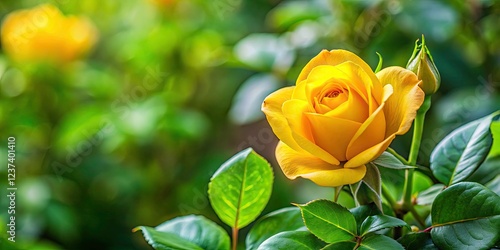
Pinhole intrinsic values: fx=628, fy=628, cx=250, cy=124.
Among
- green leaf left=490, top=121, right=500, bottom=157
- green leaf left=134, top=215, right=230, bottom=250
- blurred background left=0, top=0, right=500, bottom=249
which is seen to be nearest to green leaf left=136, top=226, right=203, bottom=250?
green leaf left=134, top=215, right=230, bottom=250

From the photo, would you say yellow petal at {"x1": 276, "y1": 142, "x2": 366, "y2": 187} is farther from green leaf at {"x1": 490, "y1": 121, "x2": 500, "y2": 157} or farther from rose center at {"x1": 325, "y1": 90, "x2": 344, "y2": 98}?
green leaf at {"x1": 490, "y1": 121, "x2": 500, "y2": 157}

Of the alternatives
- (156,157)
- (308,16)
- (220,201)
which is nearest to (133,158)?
(156,157)

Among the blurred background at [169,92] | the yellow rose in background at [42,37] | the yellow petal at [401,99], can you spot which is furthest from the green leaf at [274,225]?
the yellow rose in background at [42,37]

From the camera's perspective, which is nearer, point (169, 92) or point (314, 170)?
point (314, 170)

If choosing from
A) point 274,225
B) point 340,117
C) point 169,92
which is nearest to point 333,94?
point 340,117

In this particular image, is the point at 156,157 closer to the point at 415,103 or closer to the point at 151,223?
the point at 151,223

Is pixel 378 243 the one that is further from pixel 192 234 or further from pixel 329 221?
pixel 192 234

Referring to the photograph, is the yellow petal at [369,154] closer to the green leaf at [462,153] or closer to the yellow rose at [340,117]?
the yellow rose at [340,117]
